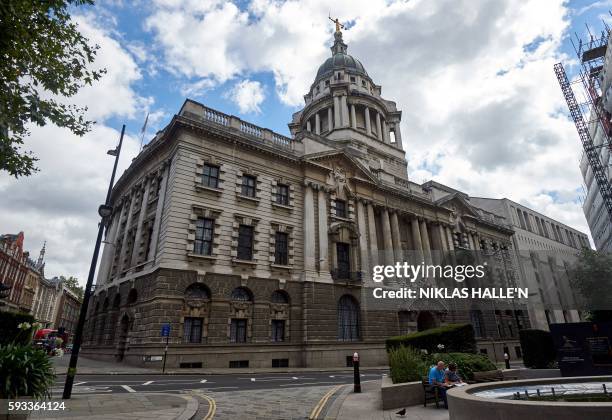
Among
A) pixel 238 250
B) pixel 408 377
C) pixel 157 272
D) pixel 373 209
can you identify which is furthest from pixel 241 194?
pixel 408 377

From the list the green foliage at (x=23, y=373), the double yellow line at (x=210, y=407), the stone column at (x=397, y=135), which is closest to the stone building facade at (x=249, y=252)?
the double yellow line at (x=210, y=407)

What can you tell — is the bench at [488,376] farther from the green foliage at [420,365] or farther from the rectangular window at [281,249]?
the rectangular window at [281,249]

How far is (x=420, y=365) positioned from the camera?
11.0 metres

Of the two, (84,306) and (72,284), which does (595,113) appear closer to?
(84,306)

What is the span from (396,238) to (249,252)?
16.1m

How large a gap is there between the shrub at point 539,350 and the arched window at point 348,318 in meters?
13.4

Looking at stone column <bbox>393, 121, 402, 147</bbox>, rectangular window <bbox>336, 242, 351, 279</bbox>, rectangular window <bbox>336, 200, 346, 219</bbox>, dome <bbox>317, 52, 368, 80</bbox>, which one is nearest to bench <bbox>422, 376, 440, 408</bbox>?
rectangular window <bbox>336, 242, 351, 279</bbox>

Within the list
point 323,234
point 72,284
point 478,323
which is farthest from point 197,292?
point 72,284

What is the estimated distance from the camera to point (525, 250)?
184 ft

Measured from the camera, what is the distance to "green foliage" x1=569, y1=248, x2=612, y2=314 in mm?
38719

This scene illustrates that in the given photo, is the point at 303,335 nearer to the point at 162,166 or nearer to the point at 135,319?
the point at 135,319

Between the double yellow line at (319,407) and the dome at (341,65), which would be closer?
the double yellow line at (319,407)

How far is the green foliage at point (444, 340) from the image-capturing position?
14508mm

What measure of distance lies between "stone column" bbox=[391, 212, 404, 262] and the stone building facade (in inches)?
4.2
